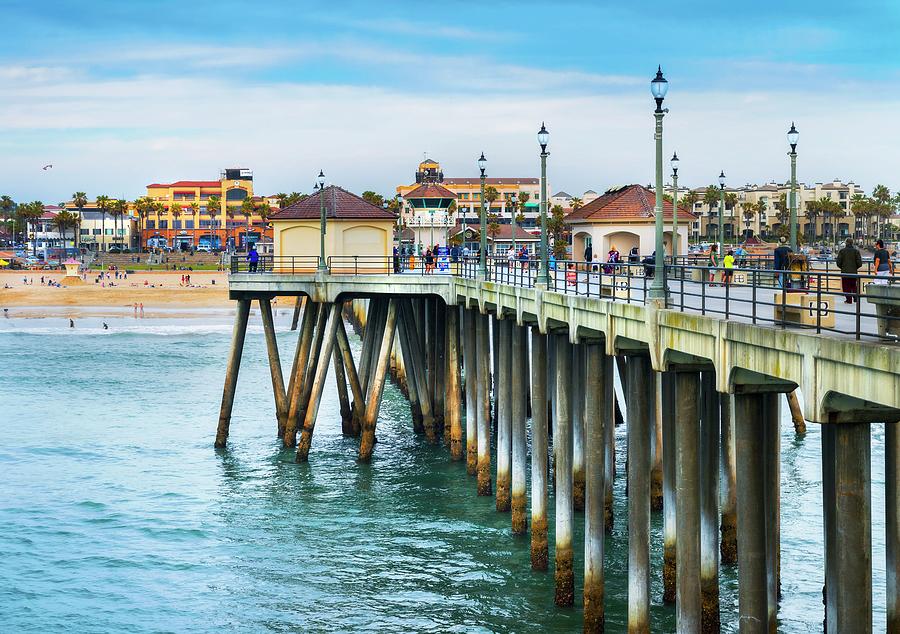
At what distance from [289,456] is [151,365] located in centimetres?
2900

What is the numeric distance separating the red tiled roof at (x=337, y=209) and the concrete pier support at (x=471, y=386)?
25.7ft

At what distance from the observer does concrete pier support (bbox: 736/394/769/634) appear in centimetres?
1323

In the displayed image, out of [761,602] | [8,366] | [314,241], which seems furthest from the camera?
[8,366]

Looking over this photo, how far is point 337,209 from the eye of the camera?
37938 millimetres

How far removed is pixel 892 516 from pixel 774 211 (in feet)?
460

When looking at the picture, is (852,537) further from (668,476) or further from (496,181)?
(496,181)

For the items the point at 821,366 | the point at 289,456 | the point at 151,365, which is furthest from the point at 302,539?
the point at 151,365

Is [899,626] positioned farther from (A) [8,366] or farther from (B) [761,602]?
(A) [8,366]

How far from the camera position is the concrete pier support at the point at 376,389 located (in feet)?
102

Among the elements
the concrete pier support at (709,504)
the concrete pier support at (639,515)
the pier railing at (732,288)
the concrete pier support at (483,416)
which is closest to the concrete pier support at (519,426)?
the pier railing at (732,288)

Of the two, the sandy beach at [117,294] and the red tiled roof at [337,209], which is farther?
the sandy beach at [117,294]

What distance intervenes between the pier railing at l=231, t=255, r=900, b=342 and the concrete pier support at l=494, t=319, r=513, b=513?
124cm

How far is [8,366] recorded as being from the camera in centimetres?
5966

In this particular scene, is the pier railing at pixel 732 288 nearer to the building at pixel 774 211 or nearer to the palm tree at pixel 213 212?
the building at pixel 774 211
